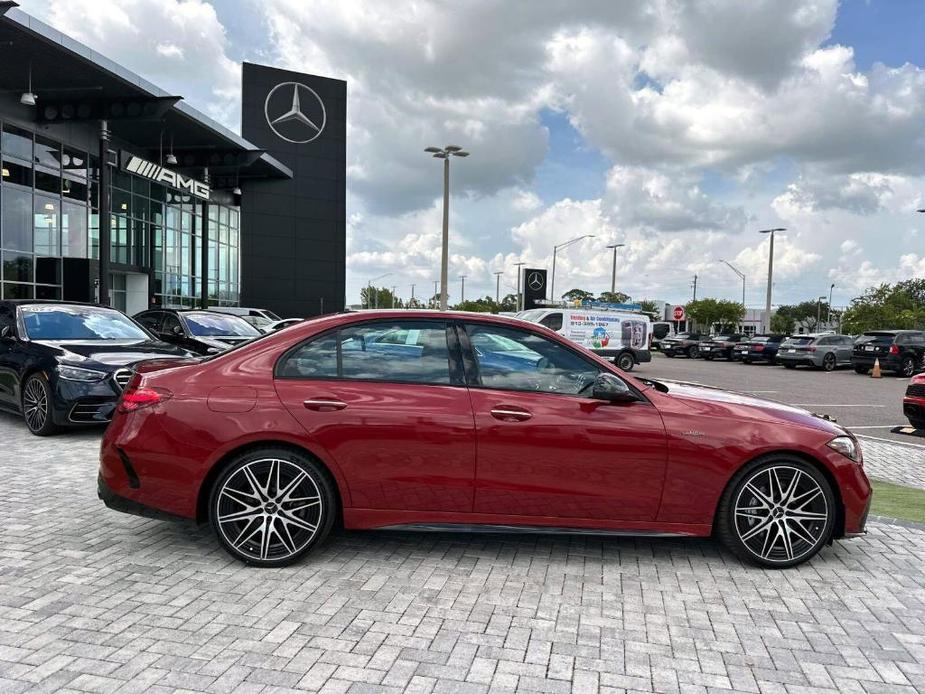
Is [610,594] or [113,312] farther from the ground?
[113,312]

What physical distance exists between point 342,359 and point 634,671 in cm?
231

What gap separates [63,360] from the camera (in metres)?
7.39

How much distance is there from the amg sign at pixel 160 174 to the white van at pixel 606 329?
1619 cm

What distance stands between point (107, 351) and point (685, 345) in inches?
1241

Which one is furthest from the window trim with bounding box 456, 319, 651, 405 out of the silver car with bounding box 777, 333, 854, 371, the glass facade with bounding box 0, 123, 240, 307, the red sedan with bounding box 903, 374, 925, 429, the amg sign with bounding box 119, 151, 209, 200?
the silver car with bounding box 777, 333, 854, 371

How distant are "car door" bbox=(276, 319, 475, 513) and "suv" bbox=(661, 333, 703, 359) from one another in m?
32.8

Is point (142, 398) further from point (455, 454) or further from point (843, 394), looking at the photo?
point (843, 394)

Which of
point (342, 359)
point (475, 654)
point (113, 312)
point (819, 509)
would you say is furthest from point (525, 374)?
point (113, 312)

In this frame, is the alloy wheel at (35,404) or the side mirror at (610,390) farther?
the alloy wheel at (35,404)

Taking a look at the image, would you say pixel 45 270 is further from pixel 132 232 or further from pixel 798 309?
pixel 798 309

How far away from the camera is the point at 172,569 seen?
3.81m

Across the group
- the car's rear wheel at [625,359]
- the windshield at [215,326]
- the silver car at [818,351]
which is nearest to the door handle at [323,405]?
the windshield at [215,326]

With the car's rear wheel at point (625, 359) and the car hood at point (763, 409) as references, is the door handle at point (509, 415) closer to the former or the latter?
the car hood at point (763, 409)

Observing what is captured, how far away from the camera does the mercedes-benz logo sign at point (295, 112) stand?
4369 cm
